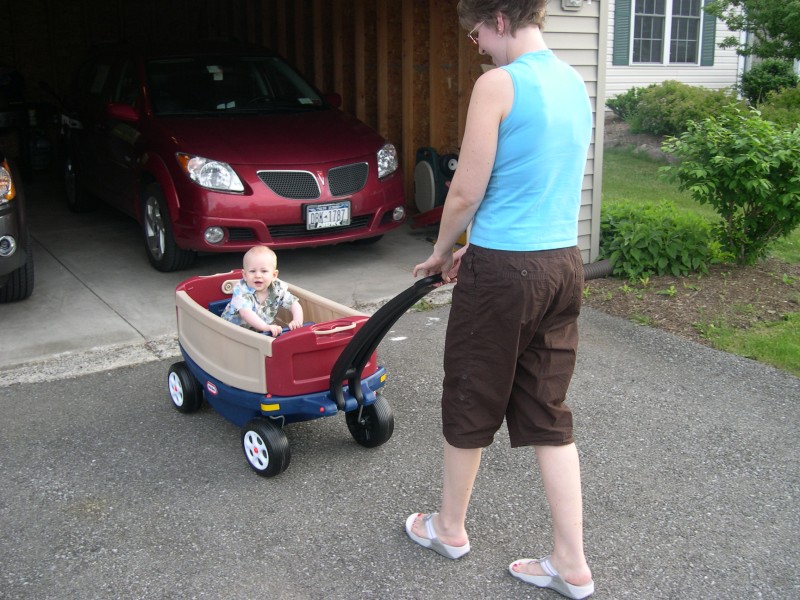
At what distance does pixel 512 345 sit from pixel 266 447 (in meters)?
1.41

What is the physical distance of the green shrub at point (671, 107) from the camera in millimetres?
14117

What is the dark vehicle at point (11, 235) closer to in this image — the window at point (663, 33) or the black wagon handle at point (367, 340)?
the black wagon handle at point (367, 340)

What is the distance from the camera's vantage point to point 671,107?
1452 centimetres

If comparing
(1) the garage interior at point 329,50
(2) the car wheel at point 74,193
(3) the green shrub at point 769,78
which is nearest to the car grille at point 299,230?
(1) the garage interior at point 329,50

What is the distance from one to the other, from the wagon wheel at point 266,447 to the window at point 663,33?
48.6 ft

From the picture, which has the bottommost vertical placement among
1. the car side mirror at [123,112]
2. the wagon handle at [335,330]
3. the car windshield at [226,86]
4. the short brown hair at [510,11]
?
the wagon handle at [335,330]

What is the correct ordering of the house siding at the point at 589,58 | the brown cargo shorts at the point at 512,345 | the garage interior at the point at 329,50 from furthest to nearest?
the garage interior at the point at 329,50 → the house siding at the point at 589,58 → the brown cargo shorts at the point at 512,345

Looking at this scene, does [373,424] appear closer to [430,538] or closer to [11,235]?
[430,538]

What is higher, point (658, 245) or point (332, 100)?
point (332, 100)

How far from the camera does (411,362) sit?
5328 millimetres

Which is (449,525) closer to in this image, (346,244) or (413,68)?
(346,244)

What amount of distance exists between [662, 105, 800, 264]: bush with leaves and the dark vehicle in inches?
190

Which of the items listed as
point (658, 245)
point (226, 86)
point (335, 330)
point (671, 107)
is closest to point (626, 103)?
point (671, 107)

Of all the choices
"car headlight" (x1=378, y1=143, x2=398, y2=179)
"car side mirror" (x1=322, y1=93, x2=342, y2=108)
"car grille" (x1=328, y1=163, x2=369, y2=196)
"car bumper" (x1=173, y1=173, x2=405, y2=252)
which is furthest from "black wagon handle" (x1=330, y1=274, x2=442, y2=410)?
"car side mirror" (x1=322, y1=93, x2=342, y2=108)
